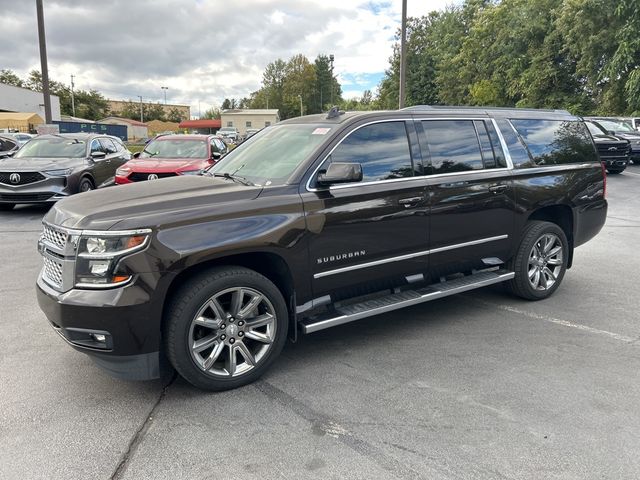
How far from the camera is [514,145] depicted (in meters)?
5.09

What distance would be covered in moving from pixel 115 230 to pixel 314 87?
394 ft

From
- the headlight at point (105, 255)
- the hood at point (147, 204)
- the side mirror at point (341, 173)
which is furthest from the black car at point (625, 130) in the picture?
the headlight at point (105, 255)

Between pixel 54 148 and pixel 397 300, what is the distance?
10082 millimetres

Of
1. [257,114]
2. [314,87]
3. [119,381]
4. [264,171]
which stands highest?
[314,87]

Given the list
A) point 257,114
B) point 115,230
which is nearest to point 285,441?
point 115,230

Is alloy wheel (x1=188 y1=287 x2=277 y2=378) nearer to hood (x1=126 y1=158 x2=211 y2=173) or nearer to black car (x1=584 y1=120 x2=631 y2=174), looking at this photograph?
hood (x1=126 y1=158 x2=211 y2=173)

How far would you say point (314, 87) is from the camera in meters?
118

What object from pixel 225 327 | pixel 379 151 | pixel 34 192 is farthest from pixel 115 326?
pixel 34 192

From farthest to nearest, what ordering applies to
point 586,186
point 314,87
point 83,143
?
point 314,87
point 83,143
point 586,186

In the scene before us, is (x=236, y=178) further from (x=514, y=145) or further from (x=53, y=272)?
(x=514, y=145)

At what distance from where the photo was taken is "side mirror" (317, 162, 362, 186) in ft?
12.0

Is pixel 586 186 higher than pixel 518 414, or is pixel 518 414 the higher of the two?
pixel 586 186

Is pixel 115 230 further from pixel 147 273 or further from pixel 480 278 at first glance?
pixel 480 278

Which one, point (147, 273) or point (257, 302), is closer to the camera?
point (147, 273)
